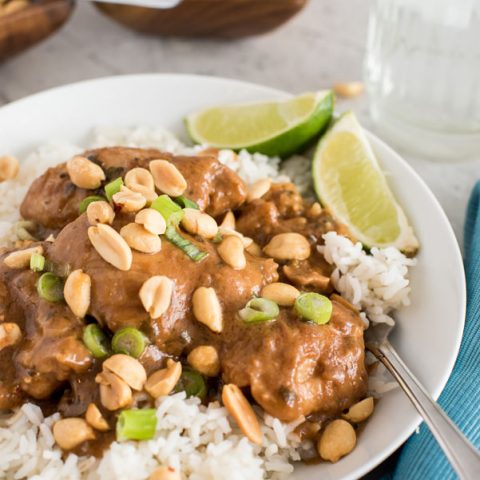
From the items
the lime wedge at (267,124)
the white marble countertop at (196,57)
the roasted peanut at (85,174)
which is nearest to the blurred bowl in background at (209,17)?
the white marble countertop at (196,57)

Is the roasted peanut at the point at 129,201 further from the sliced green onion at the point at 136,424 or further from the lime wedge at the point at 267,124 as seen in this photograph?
the lime wedge at the point at 267,124

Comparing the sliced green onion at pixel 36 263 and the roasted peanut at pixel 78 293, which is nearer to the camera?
the roasted peanut at pixel 78 293

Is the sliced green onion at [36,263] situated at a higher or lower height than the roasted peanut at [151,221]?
lower

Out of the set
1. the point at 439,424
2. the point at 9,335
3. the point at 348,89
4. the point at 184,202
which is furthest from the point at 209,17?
the point at 439,424

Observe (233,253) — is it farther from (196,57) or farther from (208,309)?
(196,57)

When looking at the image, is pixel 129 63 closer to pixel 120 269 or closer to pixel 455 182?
pixel 455 182

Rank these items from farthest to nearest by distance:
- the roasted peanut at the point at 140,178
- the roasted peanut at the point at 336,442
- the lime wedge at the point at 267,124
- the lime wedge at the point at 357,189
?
the lime wedge at the point at 267,124 → the lime wedge at the point at 357,189 → the roasted peanut at the point at 140,178 → the roasted peanut at the point at 336,442

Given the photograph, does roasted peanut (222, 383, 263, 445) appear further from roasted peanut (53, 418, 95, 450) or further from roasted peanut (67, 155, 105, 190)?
roasted peanut (67, 155, 105, 190)
